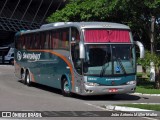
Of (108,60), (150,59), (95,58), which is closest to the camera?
(95,58)

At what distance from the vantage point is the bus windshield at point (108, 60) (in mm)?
17359

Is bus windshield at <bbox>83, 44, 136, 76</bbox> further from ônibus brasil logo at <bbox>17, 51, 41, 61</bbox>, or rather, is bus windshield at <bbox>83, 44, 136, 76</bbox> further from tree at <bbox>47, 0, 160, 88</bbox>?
ônibus brasil logo at <bbox>17, 51, 41, 61</bbox>

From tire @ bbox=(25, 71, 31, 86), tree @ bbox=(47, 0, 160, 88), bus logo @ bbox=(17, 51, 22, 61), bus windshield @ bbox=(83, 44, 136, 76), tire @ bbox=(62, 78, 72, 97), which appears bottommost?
tire @ bbox=(25, 71, 31, 86)

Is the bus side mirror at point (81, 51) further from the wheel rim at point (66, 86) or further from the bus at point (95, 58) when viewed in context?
the wheel rim at point (66, 86)

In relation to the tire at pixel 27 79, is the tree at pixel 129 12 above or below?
above

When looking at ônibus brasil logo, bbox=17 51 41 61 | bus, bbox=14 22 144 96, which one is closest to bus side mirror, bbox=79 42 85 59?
bus, bbox=14 22 144 96

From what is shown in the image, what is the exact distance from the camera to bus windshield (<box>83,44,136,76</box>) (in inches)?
683

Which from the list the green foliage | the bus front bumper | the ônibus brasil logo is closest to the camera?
the bus front bumper

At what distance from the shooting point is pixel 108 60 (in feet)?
57.4

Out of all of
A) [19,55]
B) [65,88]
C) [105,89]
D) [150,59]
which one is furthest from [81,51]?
[19,55]

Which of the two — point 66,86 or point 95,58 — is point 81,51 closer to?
point 95,58

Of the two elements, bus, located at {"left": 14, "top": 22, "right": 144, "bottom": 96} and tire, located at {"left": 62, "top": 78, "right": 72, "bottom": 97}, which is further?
tire, located at {"left": 62, "top": 78, "right": 72, "bottom": 97}

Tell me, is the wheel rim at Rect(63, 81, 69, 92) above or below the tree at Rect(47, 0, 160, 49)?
below

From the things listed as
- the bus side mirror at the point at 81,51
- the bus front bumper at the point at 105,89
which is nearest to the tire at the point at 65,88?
the bus front bumper at the point at 105,89
